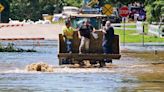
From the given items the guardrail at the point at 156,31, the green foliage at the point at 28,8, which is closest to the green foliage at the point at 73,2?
the green foliage at the point at 28,8

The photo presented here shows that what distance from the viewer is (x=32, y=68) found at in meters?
25.8

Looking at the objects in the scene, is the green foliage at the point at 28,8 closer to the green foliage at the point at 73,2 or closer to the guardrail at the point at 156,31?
the green foliage at the point at 73,2

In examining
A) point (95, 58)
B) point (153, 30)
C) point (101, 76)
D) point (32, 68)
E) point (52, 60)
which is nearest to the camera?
point (101, 76)

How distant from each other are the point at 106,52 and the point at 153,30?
3120 centimetres

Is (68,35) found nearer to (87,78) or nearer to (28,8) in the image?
(87,78)

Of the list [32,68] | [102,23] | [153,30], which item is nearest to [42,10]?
[153,30]

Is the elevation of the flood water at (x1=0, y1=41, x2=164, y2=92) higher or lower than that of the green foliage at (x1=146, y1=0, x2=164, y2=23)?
lower

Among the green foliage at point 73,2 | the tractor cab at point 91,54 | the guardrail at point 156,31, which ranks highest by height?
the green foliage at point 73,2

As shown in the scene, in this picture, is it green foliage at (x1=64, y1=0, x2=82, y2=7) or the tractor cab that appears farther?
green foliage at (x1=64, y1=0, x2=82, y2=7)

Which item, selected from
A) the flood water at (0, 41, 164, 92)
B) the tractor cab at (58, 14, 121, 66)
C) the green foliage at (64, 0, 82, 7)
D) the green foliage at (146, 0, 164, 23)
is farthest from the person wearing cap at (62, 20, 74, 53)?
the green foliage at (64, 0, 82, 7)

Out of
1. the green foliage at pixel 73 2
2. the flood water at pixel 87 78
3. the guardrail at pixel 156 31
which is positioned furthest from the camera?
the green foliage at pixel 73 2

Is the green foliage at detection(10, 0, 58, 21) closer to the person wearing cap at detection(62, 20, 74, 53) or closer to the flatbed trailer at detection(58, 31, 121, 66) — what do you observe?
the flatbed trailer at detection(58, 31, 121, 66)

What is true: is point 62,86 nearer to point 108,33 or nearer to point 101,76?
point 101,76

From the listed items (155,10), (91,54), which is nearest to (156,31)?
(155,10)
